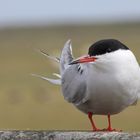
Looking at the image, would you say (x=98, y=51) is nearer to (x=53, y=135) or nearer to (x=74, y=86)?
(x=74, y=86)

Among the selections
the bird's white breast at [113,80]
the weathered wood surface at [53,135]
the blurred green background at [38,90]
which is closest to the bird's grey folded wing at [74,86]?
the bird's white breast at [113,80]

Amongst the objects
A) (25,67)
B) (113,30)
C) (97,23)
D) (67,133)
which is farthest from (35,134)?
(97,23)

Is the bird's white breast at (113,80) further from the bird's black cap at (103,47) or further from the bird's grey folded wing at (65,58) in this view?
the bird's grey folded wing at (65,58)

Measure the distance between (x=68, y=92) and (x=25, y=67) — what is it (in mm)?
19105

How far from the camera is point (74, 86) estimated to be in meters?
7.19

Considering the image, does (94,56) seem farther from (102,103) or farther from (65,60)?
(65,60)

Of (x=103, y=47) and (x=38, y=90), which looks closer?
(x=103, y=47)

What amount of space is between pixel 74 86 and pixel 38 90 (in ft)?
41.9

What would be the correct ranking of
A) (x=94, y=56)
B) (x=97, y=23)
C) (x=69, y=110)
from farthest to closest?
(x=97, y=23) → (x=69, y=110) → (x=94, y=56)

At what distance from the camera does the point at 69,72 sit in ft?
24.4

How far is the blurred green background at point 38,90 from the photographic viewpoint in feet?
47.0

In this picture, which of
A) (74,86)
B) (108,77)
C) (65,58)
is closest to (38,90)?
(65,58)

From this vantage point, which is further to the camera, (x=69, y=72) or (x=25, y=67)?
(x=25, y=67)

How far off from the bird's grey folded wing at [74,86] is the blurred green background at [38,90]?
523cm
